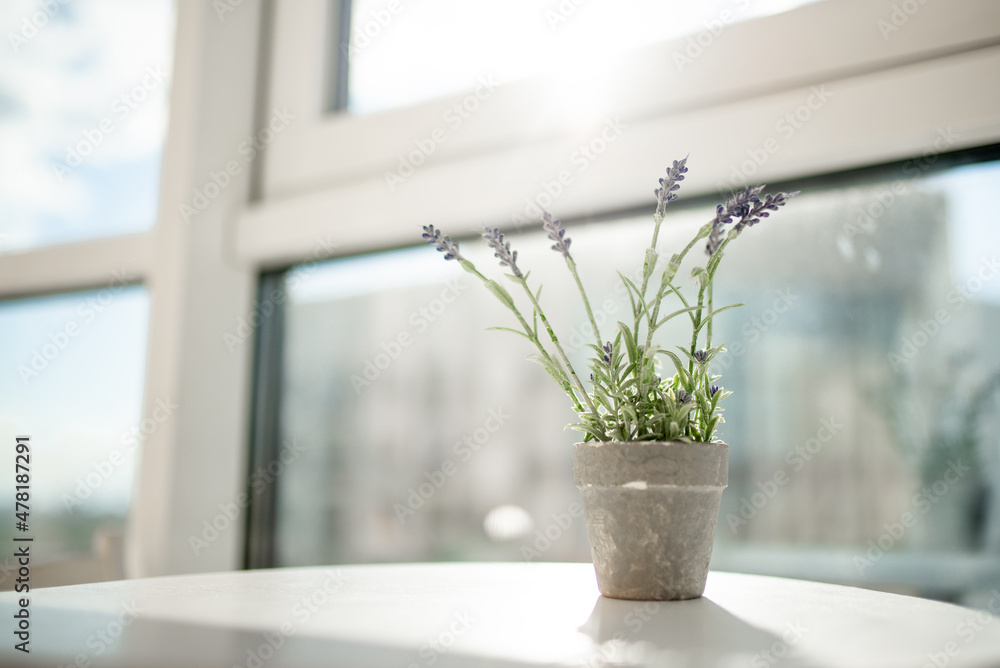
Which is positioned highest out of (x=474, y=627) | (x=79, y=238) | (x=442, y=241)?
(x=79, y=238)

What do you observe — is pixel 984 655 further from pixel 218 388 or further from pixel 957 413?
pixel 218 388

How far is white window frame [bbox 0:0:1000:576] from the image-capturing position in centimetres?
130

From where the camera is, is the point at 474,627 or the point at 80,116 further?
the point at 80,116

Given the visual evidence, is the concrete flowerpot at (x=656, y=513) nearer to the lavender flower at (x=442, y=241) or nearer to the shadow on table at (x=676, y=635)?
the shadow on table at (x=676, y=635)

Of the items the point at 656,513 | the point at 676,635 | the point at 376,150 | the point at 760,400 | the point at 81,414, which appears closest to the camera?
the point at 676,635

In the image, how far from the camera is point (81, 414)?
85.6 inches

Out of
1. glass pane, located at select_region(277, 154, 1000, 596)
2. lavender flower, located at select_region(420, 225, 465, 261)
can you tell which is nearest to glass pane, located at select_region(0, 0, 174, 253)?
glass pane, located at select_region(277, 154, 1000, 596)

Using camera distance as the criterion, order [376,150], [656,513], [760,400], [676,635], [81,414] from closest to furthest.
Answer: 1. [676,635]
2. [656,513]
3. [760,400]
4. [376,150]
5. [81,414]

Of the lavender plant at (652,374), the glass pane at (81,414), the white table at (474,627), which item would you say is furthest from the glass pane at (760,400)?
the lavender plant at (652,374)

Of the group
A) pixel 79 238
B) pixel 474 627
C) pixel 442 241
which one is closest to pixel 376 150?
pixel 79 238

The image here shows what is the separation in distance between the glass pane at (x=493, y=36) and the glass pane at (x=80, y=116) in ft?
2.17

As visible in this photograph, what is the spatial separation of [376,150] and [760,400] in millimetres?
1077

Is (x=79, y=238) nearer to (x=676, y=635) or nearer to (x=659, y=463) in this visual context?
(x=659, y=463)

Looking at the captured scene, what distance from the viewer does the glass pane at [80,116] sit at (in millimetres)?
2225
